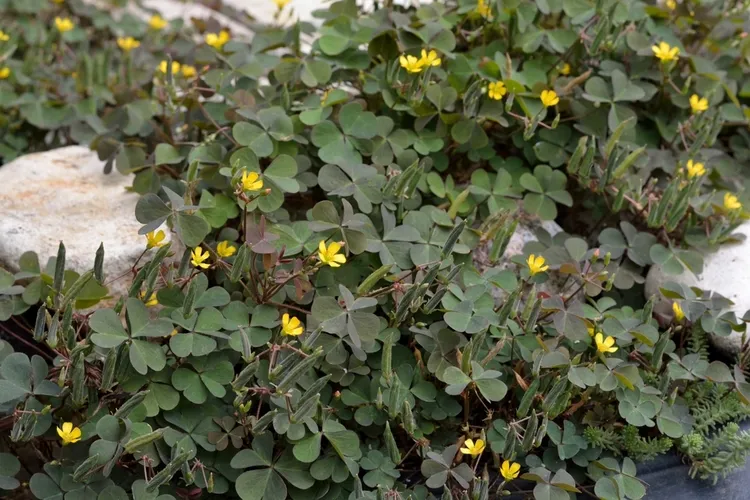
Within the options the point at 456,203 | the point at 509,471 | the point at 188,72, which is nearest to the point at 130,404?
the point at 509,471

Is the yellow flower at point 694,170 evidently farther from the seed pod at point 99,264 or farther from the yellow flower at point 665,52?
the seed pod at point 99,264

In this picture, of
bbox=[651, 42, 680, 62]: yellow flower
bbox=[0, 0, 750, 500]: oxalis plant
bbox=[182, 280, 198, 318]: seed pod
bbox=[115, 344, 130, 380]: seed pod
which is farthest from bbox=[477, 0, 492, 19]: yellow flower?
bbox=[115, 344, 130, 380]: seed pod

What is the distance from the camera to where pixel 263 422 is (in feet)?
5.83

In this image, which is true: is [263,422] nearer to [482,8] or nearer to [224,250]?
[224,250]

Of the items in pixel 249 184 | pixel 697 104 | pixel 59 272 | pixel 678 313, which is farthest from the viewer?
pixel 697 104

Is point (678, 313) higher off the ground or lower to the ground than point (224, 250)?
lower

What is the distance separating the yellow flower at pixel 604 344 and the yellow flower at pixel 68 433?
1249mm

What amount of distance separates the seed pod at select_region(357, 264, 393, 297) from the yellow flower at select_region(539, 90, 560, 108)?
0.79 m

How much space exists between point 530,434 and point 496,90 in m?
1.10

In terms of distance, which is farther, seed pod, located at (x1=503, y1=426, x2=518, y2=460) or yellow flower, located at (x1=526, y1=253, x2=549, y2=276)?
yellow flower, located at (x1=526, y1=253, x2=549, y2=276)

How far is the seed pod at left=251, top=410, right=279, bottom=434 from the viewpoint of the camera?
1.77m

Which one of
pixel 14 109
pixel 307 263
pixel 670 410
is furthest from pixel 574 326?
pixel 14 109

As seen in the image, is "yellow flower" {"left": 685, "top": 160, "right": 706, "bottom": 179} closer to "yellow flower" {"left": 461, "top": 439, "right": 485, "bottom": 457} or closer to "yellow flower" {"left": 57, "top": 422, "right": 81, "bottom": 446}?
"yellow flower" {"left": 461, "top": 439, "right": 485, "bottom": 457}

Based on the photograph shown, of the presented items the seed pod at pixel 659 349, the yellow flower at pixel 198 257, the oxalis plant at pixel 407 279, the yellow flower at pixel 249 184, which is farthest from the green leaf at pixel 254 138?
the seed pod at pixel 659 349
